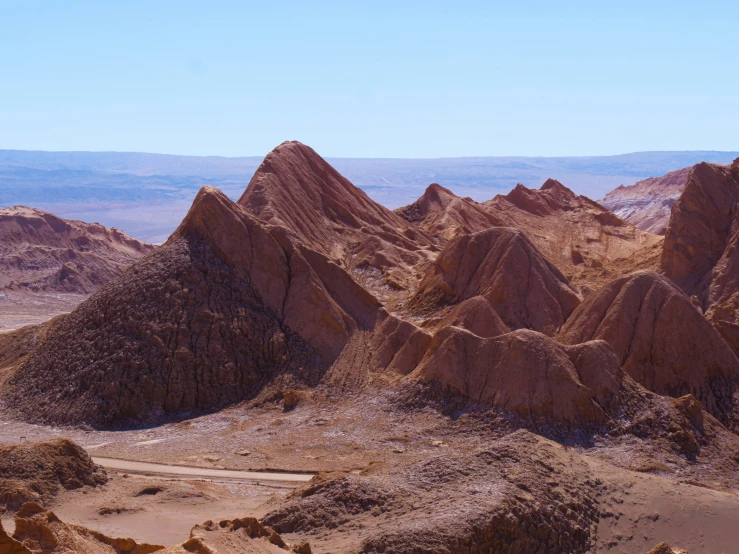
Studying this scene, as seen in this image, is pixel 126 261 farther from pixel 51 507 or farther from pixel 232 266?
pixel 51 507

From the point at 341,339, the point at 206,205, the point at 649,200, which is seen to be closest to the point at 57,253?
the point at 206,205

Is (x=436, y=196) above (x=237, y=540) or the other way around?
above

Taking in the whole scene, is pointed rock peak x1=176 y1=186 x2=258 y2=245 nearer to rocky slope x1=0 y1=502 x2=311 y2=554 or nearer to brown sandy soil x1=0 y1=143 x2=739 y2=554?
brown sandy soil x1=0 y1=143 x2=739 y2=554

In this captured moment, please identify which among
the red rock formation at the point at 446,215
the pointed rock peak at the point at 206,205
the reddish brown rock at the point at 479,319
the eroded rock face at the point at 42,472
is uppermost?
the pointed rock peak at the point at 206,205

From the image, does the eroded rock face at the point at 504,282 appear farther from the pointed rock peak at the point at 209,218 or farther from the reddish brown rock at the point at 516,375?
the pointed rock peak at the point at 209,218

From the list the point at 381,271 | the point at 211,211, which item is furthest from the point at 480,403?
the point at 381,271

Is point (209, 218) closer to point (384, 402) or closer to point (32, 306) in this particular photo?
point (384, 402)

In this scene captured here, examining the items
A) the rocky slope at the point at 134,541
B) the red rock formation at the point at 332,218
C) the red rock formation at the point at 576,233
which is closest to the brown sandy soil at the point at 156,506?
the rocky slope at the point at 134,541
